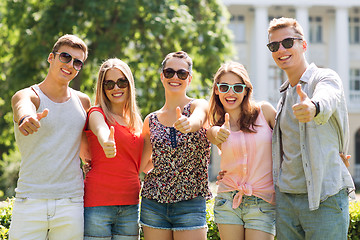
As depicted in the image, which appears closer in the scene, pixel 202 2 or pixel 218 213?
pixel 218 213

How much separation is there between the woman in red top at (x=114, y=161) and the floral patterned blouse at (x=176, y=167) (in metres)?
0.17

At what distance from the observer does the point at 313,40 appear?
25.3m

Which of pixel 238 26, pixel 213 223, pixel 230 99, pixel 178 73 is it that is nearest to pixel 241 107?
pixel 230 99

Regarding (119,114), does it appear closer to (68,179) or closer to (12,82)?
(68,179)

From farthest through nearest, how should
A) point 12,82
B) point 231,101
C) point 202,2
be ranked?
point 202,2 → point 12,82 → point 231,101

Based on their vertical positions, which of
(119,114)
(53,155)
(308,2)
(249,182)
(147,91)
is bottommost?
(249,182)

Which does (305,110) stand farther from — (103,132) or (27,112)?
(27,112)

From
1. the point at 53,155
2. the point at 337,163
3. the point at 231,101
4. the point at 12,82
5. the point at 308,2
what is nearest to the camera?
the point at 337,163

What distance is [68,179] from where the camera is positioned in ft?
11.0

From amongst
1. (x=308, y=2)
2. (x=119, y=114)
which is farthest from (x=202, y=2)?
(x=308, y=2)

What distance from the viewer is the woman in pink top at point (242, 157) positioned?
3381 mm

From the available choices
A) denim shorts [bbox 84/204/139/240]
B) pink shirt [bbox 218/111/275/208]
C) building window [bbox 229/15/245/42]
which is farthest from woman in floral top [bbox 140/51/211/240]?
building window [bbox 229/15/245/42]

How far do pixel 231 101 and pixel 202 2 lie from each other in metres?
9.55

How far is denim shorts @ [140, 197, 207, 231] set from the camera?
11.4 feet
